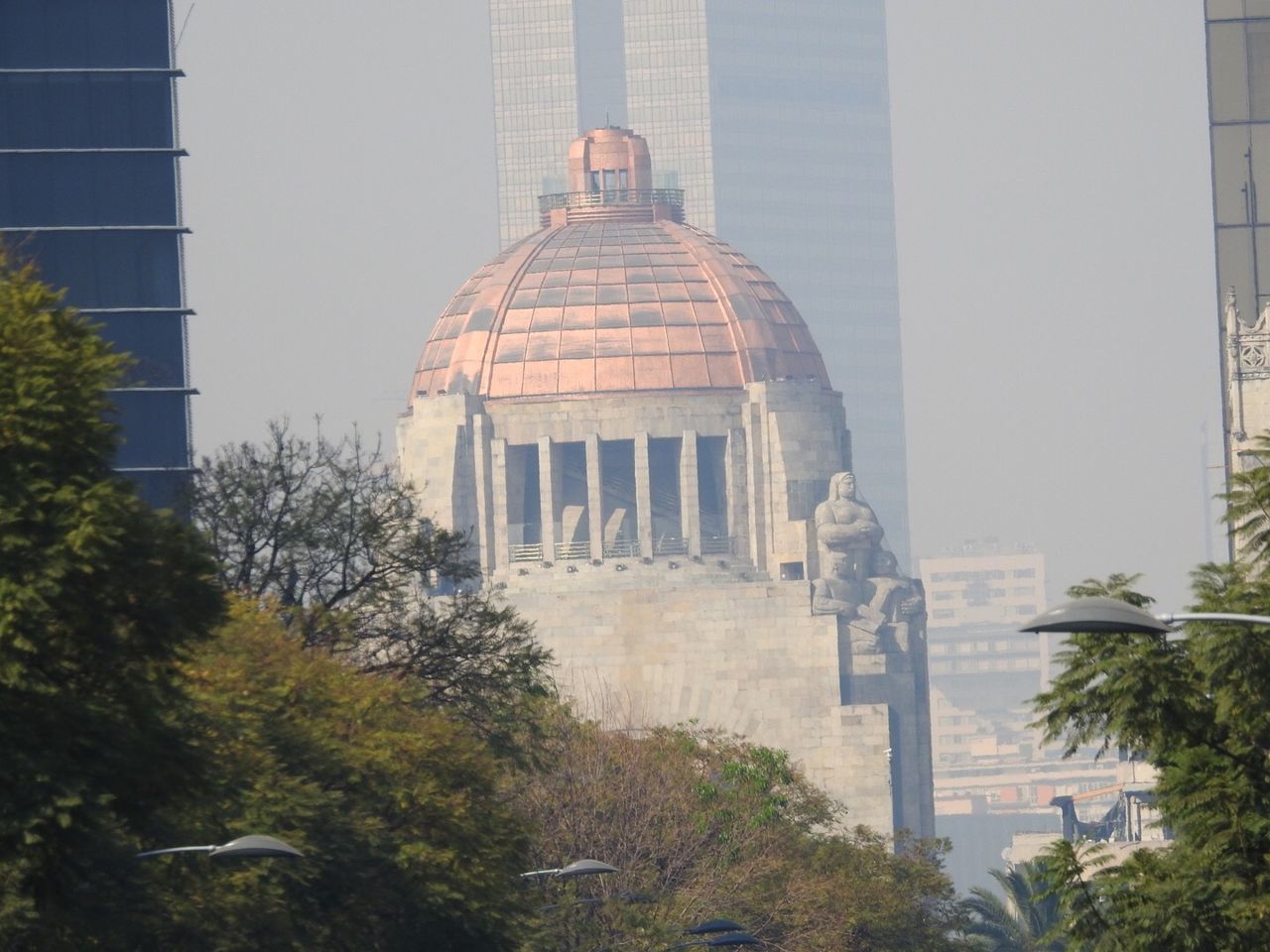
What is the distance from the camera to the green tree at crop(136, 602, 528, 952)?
41906mm

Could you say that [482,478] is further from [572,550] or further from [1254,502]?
[1254,502]

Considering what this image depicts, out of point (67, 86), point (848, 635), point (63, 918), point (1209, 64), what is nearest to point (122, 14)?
point (67, 86)

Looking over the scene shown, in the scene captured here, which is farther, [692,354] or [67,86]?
[692,354]

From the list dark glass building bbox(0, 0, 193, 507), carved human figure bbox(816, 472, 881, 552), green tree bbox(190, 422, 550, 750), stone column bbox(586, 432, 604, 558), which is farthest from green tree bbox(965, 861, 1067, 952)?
stone column bbox(586, 432, 604, 558)

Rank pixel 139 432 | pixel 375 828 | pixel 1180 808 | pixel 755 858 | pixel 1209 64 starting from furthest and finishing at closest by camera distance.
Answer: pixel 1209 64 → pixel 139 432 → pixel 755 858 → pixel 375 828 → pixel 1180 808

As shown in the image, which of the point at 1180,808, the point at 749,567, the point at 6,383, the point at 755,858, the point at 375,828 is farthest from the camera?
the point at 749,567

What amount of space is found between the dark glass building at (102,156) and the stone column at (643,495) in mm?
92632

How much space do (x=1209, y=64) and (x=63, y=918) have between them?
270ft

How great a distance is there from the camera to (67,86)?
99.5 metres

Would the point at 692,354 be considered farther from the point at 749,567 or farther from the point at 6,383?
the point at 6,383

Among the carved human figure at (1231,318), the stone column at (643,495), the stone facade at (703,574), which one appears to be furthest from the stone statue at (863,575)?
the carved human figure at (1231,318)

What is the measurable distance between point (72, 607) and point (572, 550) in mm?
161783

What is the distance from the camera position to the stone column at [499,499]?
19225 cm

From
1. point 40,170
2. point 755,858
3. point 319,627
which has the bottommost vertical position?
point 755,858
